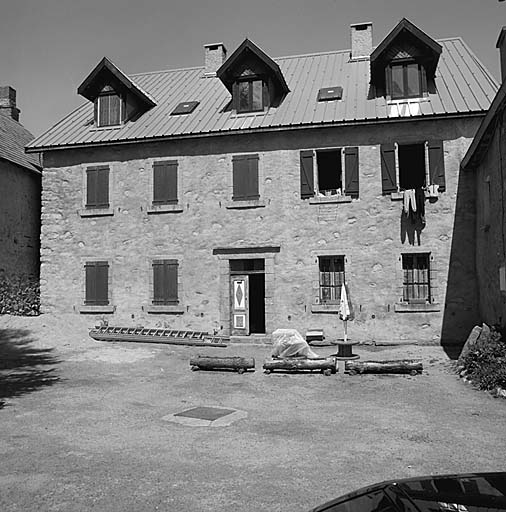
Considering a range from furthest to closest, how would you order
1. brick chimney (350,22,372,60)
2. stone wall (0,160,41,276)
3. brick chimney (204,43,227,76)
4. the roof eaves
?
brick chimney (204,43,227,76), brick chimney (350,22,372,60), stone wall (0,160,41,276), the roof eaves

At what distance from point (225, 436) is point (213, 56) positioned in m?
18.4

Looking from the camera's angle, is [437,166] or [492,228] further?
[437,166]

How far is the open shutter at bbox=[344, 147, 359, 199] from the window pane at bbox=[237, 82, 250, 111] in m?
3.95

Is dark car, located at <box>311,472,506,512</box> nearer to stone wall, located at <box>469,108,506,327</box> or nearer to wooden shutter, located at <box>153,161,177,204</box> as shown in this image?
stone wall, located at <box>469,108,506,327</box>

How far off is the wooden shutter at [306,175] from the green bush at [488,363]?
7.17 metres

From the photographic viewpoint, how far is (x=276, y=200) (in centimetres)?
1717

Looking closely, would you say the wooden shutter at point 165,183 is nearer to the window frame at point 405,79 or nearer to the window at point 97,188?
the window at point 97,188

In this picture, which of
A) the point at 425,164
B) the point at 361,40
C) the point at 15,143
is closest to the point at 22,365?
the point at 425,164

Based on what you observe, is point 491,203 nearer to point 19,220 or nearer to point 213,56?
point 213,56

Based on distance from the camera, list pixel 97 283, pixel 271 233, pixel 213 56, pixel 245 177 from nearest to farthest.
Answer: pixel 271 233, pixel 245 177, pixel 97 283, pixel 213 56

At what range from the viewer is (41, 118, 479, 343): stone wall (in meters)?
16.1

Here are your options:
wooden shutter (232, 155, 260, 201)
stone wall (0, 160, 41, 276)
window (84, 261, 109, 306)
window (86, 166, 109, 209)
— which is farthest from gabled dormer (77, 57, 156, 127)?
window (84, 261, 109, 306)

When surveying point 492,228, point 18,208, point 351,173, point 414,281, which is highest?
point 351,173

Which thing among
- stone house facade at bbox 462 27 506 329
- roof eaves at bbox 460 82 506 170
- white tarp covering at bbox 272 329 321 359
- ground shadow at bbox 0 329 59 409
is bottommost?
ground shadow at bbox 0 329 59 409
